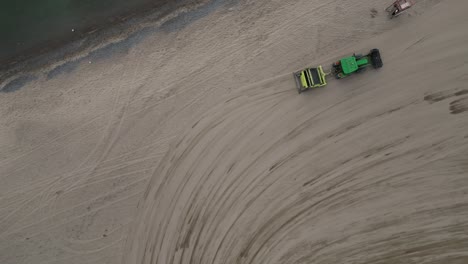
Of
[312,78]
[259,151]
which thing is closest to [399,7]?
[312,78]

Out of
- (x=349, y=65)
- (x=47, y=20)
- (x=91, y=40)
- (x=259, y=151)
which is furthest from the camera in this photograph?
(x=47, y=20)

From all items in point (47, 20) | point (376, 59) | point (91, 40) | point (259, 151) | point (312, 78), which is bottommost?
point (259, 151)

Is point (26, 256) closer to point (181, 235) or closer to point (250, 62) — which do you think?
point (181, 235)

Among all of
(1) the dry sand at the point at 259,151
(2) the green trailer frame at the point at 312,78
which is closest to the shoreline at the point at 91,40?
(1) the dry sand at the point at 259,151

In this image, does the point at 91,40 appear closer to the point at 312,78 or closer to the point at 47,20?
the point at 47,20

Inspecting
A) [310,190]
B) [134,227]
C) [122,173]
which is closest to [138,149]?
[122,173]

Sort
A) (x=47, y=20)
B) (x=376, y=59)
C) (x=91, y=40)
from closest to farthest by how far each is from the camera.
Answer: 1. (x=376, y=59)
2. (x=91, y=40)
3. (x=47, y=20)

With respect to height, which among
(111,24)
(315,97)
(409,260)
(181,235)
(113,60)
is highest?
(111,24)
